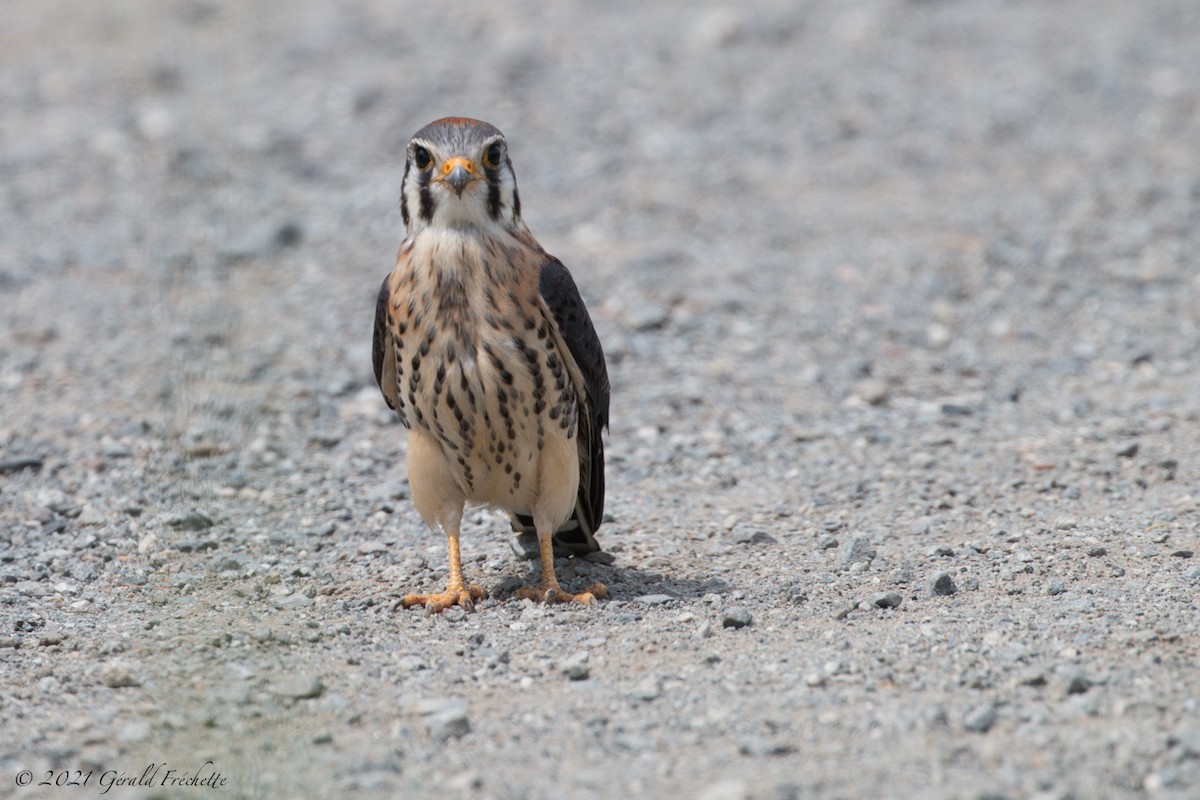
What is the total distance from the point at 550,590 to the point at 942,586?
1336mm

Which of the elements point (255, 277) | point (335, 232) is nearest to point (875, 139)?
point (335, 232)

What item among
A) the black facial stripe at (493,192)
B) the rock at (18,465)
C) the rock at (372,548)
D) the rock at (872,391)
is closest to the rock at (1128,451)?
the rock at (872,391)

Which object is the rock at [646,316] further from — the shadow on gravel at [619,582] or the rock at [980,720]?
the rock at [980,720]

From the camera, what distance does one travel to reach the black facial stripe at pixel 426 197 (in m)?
5.12

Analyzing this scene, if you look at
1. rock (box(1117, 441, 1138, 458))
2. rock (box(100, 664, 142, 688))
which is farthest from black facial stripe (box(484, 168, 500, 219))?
rock (box(1117, 441, 1138, 458))

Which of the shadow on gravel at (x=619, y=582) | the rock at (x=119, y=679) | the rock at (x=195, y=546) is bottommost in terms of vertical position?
the shadow on gravel at (x=619, y=582)

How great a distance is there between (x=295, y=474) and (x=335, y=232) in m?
3.24

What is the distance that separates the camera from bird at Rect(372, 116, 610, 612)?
5031mm

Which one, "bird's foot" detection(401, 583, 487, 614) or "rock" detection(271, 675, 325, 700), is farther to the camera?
"bird's foot" detection(401, 583, 487, 614)

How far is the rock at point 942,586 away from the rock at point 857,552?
0.39m

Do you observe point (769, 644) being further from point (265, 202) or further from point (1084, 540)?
point (265, 202)

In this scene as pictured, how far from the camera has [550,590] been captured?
17.1 feet

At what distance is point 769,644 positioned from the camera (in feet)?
15.4

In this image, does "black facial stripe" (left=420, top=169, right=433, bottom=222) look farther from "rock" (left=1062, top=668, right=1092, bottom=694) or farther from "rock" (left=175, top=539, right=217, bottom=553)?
"rock" (left=1062, top=668, right=1092, bottom=694)
